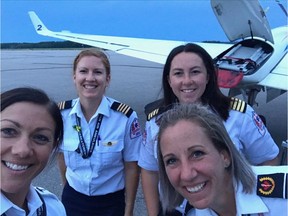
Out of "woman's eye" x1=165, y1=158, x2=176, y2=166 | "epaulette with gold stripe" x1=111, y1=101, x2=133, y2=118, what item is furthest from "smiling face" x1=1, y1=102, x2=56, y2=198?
"epaulette with gold stripe" x1=111, y1=101, x2=133, y2=118

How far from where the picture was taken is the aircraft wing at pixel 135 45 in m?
10.3

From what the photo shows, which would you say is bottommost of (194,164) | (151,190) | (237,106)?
(151,190)

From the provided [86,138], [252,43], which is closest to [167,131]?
[86,138]

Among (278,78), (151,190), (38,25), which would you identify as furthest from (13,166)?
Answer: (38,25)

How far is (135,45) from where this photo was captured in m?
11.4

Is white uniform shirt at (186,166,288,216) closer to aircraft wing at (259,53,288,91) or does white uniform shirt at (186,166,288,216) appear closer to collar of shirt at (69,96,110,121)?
collar of shirt at (69,96,110,121)

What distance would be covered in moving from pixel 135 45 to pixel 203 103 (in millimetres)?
8950

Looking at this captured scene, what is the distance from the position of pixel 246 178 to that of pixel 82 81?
1426mm

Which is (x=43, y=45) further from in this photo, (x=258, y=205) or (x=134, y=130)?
(x=258, y=205)

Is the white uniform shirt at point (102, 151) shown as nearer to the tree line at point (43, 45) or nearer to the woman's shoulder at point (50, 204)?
the woman's shoulder at point (50, 204)

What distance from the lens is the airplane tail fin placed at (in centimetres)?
1429

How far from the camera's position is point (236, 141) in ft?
8.31

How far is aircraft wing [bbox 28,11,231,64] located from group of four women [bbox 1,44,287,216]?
22.1 feet

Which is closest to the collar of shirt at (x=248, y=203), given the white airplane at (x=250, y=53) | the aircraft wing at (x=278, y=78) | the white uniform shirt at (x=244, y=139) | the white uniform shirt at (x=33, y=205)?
the white uniform shirt at (x=244, y=139)
